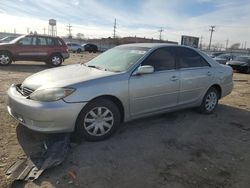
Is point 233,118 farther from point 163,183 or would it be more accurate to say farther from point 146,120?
point 163,183

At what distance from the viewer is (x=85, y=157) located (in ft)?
12.2

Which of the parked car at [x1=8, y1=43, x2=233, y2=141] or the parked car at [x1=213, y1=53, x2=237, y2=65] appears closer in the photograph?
the parked car at [x1=8, y1=43, x2=233, y2=141]

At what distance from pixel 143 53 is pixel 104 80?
3.65 feet

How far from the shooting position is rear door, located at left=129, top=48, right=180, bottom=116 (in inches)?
180

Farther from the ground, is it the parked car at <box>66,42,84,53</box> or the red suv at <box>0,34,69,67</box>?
the red suv at <box>0,34,69,67</box>

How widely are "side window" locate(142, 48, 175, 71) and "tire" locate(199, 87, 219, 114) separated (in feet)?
4.54

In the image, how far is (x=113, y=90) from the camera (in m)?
4.24

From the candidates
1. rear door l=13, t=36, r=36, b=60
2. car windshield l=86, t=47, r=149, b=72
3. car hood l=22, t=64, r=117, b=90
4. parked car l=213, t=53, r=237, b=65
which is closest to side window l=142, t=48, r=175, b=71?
car windshield l=86, t=47, r=149, b=72

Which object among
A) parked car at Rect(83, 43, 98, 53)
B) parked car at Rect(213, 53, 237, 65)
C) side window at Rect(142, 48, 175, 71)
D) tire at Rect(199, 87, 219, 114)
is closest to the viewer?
side window at Rect(142, 48, 175, 71)

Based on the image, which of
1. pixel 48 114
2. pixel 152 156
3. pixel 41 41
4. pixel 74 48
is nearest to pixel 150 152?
pixel 152 156

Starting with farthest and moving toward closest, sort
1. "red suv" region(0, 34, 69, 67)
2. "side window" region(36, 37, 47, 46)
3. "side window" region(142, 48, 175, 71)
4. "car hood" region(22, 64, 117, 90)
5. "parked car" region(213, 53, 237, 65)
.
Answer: "parked car" region(213, 53, 237, 65) < "side window" region(36, 37, 47, 46) < "red suv" region(0, 34, 69, 67) < "side window" region(142, 48, 175, 71) < "car hood" region(22, 64, 117, 90)

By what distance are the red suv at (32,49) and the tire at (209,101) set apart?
10.8 meters

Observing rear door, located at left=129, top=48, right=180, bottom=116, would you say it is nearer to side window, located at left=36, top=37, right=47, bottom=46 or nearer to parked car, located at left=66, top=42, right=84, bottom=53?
side window, located at left=36, top=37, right=47, bottom=46

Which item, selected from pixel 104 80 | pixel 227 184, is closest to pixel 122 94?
pixel 104 80
